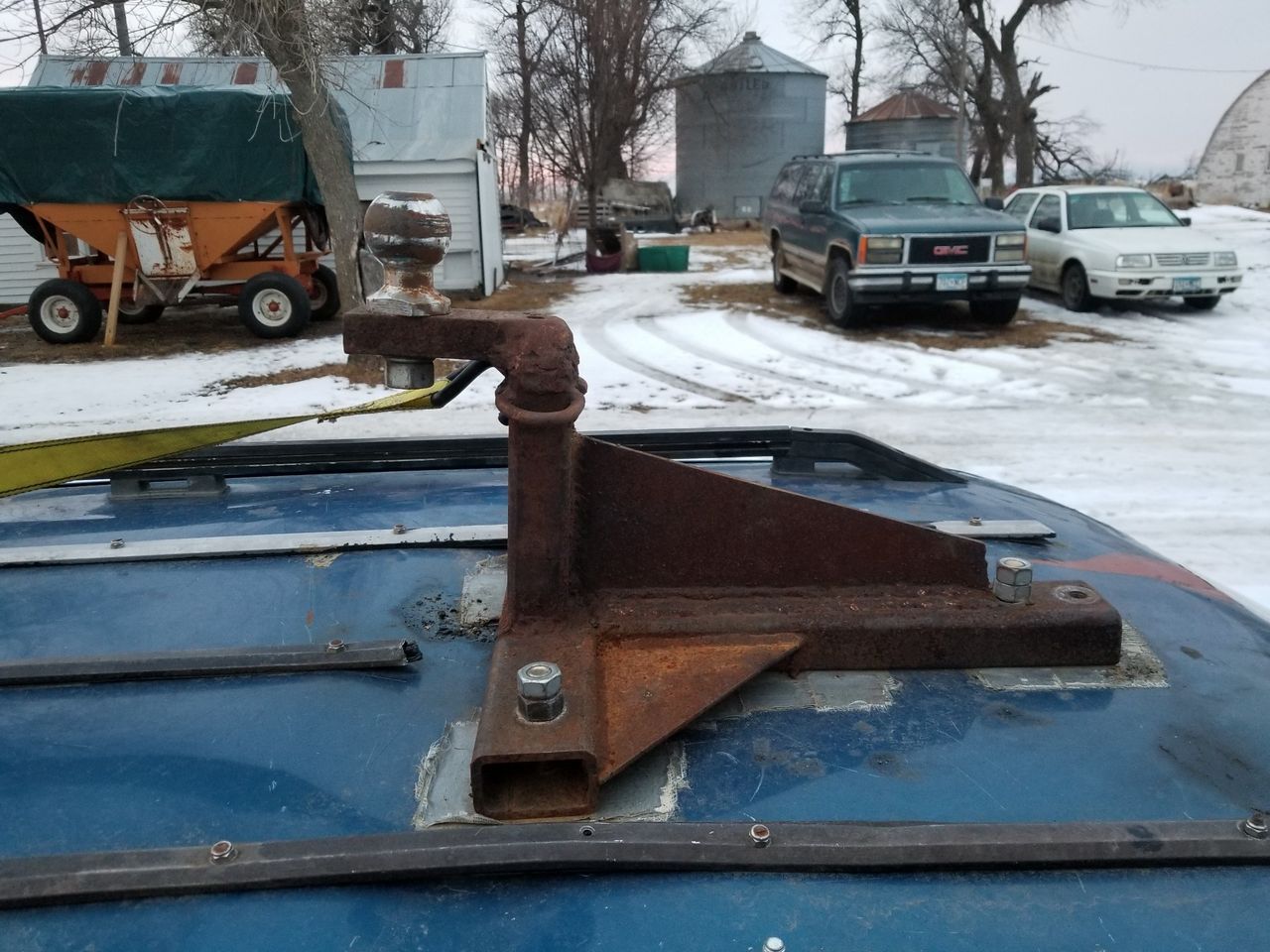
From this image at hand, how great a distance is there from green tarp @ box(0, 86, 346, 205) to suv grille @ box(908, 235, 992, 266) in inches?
298

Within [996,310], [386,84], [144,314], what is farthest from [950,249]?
[144,314]

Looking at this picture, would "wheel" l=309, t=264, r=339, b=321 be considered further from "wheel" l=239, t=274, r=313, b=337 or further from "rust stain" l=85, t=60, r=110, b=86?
"rust stain" l=85, t=60, r=110, b=86

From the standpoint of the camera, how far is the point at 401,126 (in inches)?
599

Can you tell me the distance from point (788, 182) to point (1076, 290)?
4.44 meters

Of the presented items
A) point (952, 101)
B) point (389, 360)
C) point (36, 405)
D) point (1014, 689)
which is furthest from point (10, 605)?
point (952, 101)

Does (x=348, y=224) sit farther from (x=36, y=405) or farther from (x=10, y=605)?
(x=10, y=605)

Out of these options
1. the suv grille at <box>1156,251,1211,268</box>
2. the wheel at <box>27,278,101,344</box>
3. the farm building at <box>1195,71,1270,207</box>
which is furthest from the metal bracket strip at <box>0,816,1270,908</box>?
the farm building at <box>1195,71,1270,207</box>

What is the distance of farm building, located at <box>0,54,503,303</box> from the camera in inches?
584

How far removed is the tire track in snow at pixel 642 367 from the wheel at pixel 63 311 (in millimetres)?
6014

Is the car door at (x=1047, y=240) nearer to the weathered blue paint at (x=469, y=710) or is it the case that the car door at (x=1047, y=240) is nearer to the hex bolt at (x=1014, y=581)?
the weathered blue paint at (x=469, y=710)

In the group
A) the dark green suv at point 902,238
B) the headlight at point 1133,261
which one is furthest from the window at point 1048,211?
the headlight at point 1133,261

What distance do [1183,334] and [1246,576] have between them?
809 centimetres

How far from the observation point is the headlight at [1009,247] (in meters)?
11.5

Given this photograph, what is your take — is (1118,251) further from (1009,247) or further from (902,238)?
(902,238)
